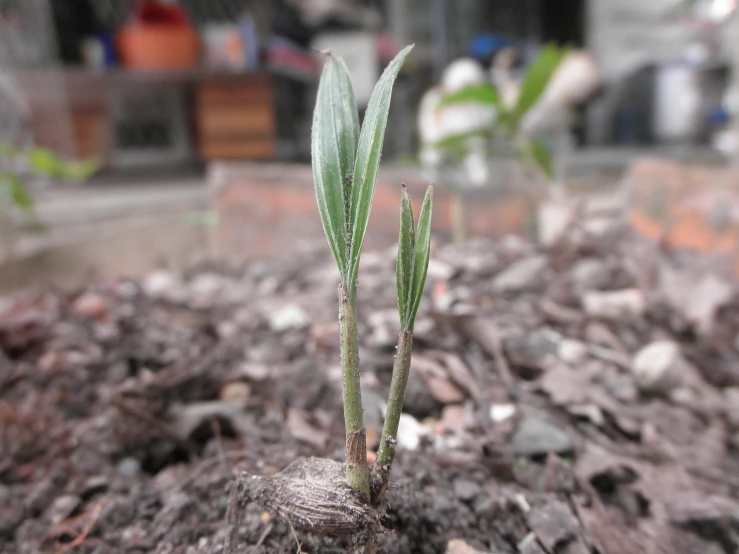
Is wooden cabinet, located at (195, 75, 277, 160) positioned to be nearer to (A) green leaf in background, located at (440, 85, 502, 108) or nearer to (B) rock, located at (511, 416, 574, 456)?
(A) green leaf in background, located at (440, 85, 502, 108)

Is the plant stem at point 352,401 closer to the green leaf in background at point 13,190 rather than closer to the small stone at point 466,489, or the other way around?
the small stone at point 466,489

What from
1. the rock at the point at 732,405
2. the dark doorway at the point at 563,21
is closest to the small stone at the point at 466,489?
the rock at the point at 732,405

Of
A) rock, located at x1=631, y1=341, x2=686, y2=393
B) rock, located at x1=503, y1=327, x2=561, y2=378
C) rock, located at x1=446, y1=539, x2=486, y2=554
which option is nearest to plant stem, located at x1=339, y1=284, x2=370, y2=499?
rock, located at x1=446, y1=539, x2=486, y2=554

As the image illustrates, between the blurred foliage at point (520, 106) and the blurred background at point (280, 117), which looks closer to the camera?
the blurred foliage at point (520, 106)

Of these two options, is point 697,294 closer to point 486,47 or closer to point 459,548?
point 459,548

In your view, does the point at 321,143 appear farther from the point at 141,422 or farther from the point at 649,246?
the point at 649,246

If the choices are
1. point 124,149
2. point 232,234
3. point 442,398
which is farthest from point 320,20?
point 442,398
